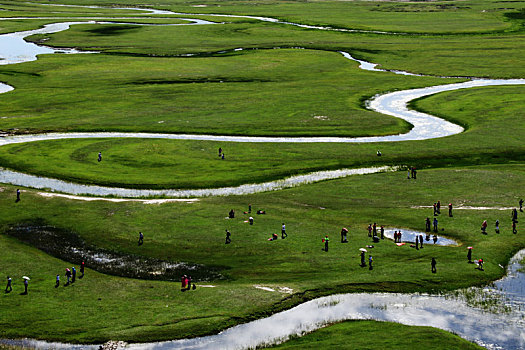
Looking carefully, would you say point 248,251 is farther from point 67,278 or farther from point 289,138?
point 289,138

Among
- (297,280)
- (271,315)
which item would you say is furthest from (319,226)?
(271,315)

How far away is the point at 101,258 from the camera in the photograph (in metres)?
58.2

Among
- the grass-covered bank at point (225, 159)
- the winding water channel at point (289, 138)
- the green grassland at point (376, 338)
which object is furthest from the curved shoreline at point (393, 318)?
the grass-covered bank at point (225, 159)

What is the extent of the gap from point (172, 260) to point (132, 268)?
3.57m

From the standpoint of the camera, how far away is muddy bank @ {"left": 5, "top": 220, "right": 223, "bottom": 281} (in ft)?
179

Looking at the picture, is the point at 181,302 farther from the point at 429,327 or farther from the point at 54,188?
the point at 54,188

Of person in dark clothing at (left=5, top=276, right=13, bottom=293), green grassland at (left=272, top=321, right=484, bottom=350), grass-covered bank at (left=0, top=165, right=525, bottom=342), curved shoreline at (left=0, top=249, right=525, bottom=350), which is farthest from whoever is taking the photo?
person in dark clothing at (left=5, top=276, right=13, bottom=293)

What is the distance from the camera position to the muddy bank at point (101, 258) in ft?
179

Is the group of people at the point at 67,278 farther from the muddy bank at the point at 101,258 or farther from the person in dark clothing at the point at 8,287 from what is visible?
the muddy bank at the point at 101,258

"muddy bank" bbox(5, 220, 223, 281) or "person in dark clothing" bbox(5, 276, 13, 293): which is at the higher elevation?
"person in dark clothing" bbox(5, 276, 13, 293)

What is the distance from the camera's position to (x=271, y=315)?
47.3 metres

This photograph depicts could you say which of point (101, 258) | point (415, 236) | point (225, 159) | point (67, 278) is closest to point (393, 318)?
point (415, 236)

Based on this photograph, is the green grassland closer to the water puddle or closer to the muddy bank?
the muddy bank

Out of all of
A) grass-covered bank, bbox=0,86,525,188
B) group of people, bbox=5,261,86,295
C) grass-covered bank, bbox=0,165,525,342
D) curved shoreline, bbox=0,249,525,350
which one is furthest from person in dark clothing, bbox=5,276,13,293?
grass-covered bank, bbox=0,86,525,188
